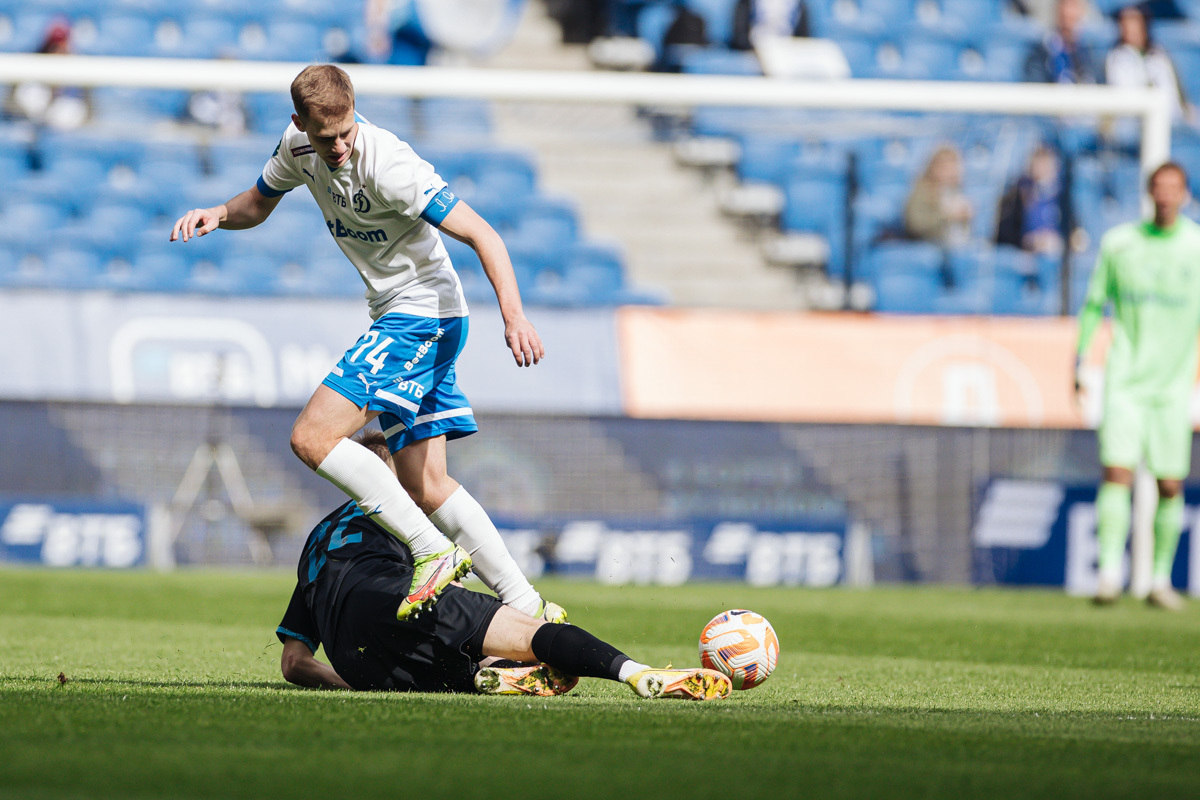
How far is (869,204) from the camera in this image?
11.6 metres

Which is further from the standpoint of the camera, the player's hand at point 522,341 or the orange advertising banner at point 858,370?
the orange advertising banner at point 858,370

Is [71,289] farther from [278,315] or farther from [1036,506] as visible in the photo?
[1036,506]

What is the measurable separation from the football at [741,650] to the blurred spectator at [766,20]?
35.4ft

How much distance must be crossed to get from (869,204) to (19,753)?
973 centimetres

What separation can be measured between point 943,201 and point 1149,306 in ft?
10.0

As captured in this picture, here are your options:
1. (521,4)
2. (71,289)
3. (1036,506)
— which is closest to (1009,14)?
(521,4)

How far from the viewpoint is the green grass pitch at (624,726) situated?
8.63 feet

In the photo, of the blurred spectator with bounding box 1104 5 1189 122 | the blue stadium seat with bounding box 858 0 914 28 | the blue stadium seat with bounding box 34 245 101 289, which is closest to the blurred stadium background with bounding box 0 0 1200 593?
the blue stadium seat with bounding box 34 245 101 289

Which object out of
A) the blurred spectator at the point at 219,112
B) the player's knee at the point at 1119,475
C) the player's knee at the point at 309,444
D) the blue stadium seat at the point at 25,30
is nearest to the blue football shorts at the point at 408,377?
the player's knee at the point at 309,444

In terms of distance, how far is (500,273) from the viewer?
15.0ft

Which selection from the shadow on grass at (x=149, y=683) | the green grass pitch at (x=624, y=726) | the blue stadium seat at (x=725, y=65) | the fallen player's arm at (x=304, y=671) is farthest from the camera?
the blue stadium seat at (x=725, y=65)

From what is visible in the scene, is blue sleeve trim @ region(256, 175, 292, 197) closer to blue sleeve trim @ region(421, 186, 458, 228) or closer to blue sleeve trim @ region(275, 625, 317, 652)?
blue sleeve trim @ region(421, 186, 458, 228)

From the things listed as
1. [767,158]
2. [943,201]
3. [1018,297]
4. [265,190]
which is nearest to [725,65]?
[767,158]

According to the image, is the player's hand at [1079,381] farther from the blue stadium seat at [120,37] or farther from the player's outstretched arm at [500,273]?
the blue stadium seat at [120,37]
